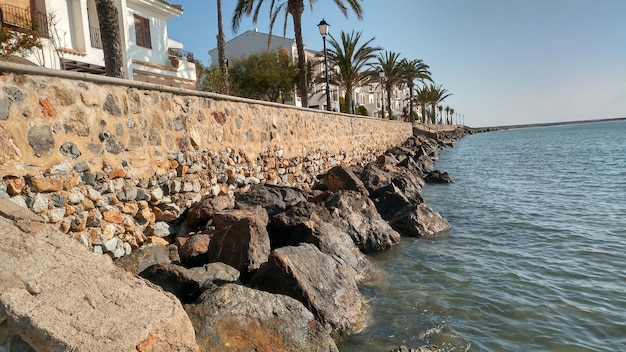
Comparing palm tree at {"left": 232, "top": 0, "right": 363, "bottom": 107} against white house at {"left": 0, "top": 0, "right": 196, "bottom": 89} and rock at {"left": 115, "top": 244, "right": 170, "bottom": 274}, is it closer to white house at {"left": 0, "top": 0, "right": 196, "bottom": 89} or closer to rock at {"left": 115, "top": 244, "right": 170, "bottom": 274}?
white house at {"left": 0, "top": 0, "right": 196, "bottom": 89}

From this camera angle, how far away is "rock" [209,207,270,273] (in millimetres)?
4934

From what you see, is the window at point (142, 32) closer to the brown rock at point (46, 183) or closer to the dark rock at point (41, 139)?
the dark rock at point (41, 139)

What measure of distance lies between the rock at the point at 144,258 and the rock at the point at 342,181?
5.97 meters

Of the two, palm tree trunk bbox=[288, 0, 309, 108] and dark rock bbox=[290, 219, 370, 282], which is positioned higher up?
palm tree trunk bbox=[288, 0, 309, 108]

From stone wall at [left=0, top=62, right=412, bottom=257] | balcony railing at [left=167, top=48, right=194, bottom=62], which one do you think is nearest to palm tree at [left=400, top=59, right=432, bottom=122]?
balcony railing at [left=167, top=48, right=194, bottom=62]

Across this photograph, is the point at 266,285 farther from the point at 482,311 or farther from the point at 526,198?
the point at 526,198

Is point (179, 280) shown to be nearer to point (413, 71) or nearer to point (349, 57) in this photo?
point (349, 57)

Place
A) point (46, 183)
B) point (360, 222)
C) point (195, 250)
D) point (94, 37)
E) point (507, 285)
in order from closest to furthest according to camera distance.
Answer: point (46, 183), point (195, 250), point (507, 285), point (360, 222), point (94, 37)

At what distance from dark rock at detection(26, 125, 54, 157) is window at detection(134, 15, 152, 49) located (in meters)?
18.1

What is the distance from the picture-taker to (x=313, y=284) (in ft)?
14.8

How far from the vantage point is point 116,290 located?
260 cm

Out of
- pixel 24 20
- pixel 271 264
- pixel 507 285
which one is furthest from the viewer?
pixel 24 20

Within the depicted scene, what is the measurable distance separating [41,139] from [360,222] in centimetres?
512

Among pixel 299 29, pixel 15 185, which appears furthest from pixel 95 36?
pixel 15 185
